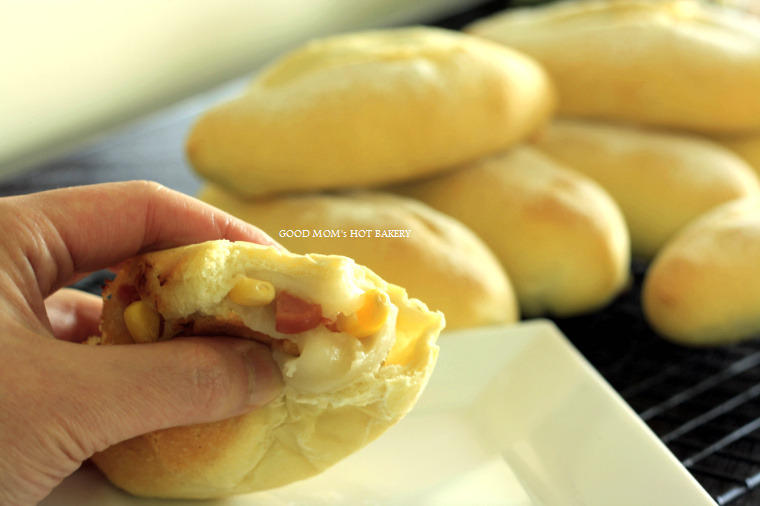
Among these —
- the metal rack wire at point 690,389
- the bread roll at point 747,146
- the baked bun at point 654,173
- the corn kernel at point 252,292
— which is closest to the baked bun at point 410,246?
the metal rack wire at point 690,389

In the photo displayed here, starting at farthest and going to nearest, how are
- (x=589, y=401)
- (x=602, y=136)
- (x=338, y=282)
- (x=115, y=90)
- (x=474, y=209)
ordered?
(x=115, y=90), (x=602, y=136), (x=474, y=209), (x=589, y=401), (x=338, y=282)

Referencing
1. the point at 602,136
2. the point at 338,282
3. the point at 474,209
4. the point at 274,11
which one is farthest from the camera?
the point at 274,11

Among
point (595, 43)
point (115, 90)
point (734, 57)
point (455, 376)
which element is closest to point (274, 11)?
point (115, 90)

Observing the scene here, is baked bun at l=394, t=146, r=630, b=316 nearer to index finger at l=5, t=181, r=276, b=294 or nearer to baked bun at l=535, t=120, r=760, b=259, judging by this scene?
baked bun at l=535, t=120, r=760, b=259

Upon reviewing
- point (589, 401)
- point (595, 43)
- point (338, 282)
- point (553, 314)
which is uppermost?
point (338, 282)

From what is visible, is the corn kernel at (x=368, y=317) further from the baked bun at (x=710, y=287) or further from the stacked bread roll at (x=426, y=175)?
the baked bun at (x=710, y=287)

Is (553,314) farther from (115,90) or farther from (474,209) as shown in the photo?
(115,90)

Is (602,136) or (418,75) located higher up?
(418,75)
